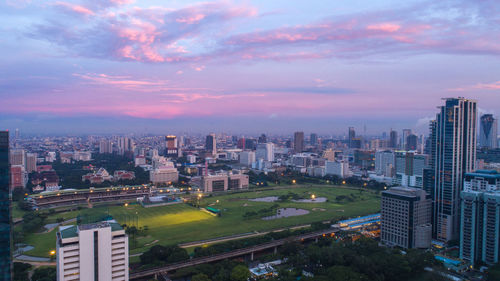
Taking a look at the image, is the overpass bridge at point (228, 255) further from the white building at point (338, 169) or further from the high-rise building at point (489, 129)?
the high-rise building at point (489, 129)

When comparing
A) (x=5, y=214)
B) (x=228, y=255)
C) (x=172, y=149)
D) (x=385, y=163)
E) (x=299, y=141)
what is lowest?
(x=228, y=255)

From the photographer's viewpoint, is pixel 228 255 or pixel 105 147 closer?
pixel 228 255

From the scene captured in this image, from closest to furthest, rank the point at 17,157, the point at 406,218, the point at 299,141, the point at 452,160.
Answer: the point at 406,218, the point at 452,160, the point at 17,157, the point at 299,141

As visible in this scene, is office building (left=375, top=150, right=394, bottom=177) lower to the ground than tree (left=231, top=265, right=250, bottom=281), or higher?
higher

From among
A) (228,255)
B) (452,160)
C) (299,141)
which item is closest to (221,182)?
→ (228,255)

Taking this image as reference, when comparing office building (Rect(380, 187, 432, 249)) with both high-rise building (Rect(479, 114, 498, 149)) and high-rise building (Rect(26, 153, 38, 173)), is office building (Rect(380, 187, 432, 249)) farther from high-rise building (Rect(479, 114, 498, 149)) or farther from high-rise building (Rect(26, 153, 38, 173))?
high-rise building (Rect(479, 114, 498, 149))

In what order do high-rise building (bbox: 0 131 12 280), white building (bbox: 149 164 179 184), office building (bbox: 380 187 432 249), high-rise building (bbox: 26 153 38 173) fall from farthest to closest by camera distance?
high-rise building (bbox: 26 153 38 173), white building (bbox: 149 164 179 184), office building (bbox: 380 187 432 249), high-rise building (bbox: 0 131 12 280)

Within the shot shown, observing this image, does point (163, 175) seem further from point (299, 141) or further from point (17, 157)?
point (299, 141)

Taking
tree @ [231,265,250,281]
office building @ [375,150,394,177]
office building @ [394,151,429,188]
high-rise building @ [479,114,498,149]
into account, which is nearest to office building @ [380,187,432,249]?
tree @ [231,265,250,281]
